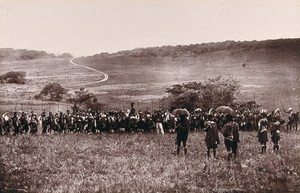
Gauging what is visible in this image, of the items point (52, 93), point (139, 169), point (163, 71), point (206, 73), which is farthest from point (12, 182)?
point (163, 71)

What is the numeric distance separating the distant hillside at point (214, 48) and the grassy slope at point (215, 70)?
202mm

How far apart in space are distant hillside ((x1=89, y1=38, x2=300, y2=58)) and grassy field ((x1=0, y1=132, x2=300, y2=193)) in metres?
46.2

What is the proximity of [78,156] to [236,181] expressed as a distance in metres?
5.73

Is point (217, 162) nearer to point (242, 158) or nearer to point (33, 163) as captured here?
point (242, 158)

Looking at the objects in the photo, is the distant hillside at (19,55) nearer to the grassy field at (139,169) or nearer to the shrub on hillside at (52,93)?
the shrub on hillside at (52,93)

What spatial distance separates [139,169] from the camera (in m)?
12.1

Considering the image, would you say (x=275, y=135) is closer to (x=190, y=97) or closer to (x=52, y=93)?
(x=190, y=97)

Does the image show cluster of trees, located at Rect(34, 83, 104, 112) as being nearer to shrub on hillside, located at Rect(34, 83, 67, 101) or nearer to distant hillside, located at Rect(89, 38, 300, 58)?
shrub on hillside, located at Rect(34, 83, 67, 101)

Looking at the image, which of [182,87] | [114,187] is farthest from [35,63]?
[114,187]

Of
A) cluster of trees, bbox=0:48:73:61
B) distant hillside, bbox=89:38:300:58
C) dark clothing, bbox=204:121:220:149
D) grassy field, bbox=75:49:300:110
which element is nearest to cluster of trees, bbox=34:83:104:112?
grassy field, bbox=75:49:300:110

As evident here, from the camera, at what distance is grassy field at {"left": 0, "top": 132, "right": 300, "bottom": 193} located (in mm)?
10445

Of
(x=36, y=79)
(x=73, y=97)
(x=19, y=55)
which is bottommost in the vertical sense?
(x=73, y=97)

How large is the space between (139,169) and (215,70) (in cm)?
4345

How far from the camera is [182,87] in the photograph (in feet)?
129
